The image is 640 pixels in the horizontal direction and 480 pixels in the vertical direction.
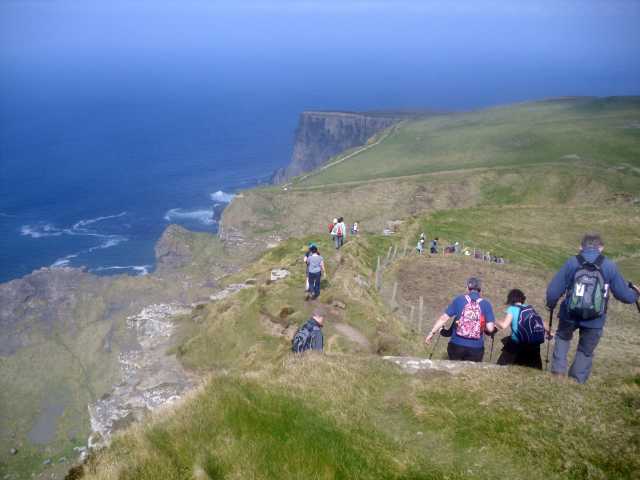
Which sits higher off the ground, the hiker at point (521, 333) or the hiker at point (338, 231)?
the hiker at point (521, 333)

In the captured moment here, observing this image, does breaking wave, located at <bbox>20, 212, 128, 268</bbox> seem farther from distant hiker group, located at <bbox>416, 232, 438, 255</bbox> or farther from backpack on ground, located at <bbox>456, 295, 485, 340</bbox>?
backpack on ground, located at <bbox>456, 295, 485, 340</bbox>

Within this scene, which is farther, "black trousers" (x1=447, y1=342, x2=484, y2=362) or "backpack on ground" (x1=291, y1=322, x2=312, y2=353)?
"backpack on ground" (x1=291, y1=322, x2=312, y2=353)

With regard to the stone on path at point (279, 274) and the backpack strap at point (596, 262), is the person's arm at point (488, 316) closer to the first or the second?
the backpack strap at point (596, 262)

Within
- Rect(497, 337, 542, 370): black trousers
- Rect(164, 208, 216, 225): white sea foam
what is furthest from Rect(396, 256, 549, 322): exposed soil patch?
Rect(164, 208, 216, 225): white sea foam

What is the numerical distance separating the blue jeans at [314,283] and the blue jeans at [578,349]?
12925 millimetres

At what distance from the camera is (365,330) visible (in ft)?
71.4

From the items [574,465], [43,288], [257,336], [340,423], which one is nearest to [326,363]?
[340,423]

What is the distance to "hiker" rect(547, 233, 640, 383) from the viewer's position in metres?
10.5

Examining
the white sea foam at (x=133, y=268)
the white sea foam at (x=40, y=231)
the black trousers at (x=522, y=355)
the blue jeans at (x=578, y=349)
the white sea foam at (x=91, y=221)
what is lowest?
the white sea foam at (x=133, y=268)

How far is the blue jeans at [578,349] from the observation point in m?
11.1

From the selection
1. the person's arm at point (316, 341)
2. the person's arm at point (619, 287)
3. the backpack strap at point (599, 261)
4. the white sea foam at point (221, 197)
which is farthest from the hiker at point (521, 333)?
the white sea foam at point (221, 197)

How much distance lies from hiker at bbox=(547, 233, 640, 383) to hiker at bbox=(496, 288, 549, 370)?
86 centimetres

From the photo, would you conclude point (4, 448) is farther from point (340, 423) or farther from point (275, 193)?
point (275, 193)

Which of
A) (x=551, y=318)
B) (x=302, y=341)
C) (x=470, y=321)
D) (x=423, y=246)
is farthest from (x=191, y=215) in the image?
(x=551, y=318)
